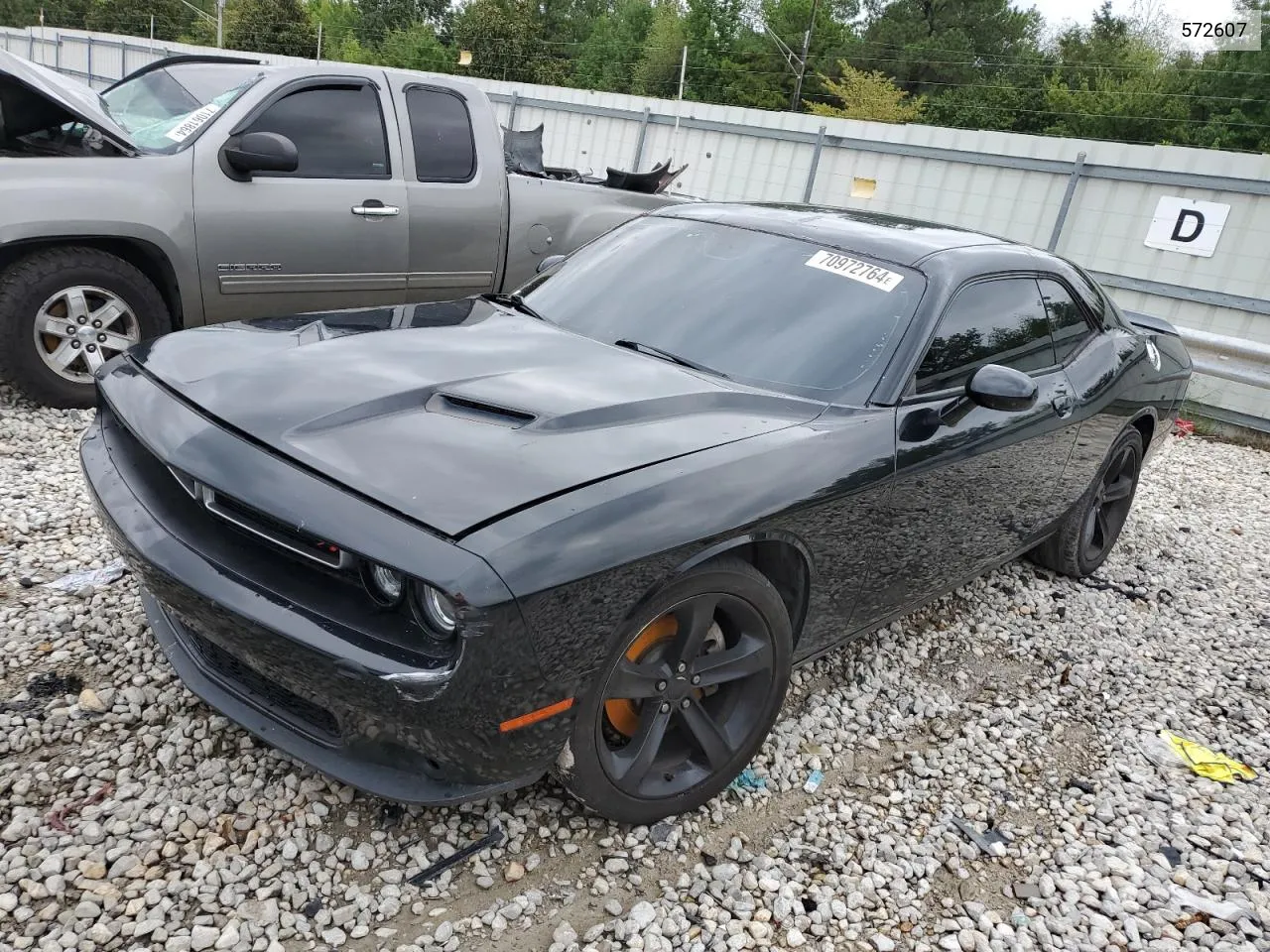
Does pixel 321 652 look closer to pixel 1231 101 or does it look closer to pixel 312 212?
pixel 312 212

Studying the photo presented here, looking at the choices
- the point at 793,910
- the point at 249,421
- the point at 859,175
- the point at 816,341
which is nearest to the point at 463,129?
the point at 816,341

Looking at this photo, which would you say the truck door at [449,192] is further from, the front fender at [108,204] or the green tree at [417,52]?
the green tree at [417,52]

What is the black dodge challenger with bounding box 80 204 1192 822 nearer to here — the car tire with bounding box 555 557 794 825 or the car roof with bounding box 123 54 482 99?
the car tire with bounding box 555 557 794 825

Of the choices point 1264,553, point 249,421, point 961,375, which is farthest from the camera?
point 1264,553

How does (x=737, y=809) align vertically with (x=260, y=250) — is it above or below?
below

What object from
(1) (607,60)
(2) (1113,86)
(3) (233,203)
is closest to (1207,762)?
(3) (233,203)

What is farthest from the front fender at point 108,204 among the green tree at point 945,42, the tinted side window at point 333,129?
the green tree at point 945,42

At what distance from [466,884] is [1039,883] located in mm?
1629

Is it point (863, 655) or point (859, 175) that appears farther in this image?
point (859, 175)

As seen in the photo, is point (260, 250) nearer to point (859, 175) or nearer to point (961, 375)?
point (961, 375)

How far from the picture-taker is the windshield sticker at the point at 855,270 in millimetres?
3199

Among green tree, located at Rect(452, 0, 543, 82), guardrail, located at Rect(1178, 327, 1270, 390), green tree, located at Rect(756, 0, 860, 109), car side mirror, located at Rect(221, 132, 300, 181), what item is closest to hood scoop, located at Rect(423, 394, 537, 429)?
→ car side mirror, located at Rect(221, 132, 300, 181)

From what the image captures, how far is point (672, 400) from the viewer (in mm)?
2650

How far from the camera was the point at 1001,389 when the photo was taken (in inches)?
119
